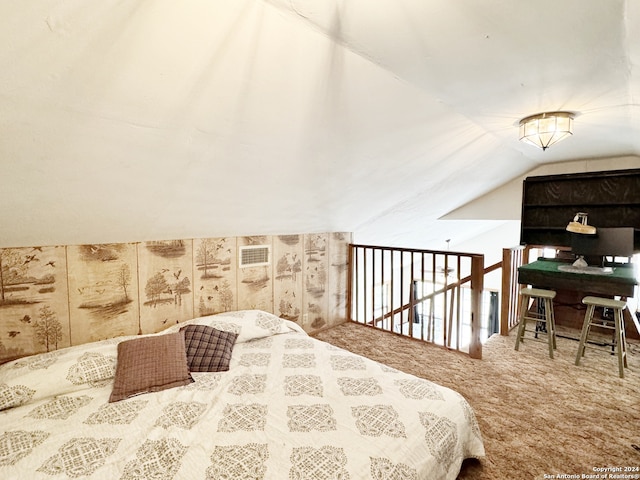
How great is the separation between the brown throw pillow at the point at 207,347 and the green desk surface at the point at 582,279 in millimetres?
3038

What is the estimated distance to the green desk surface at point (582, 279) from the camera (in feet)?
9.18

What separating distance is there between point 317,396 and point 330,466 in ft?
1.59

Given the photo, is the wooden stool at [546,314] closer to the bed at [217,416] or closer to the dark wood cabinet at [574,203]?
the dark wood cabinet at [574,203]

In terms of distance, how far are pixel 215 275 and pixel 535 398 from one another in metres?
2.77

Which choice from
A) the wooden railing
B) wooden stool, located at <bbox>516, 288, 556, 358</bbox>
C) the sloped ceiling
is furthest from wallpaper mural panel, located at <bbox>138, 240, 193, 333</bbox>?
wooden stool, located at <bbox>516, 288, 556, 358</bbox>

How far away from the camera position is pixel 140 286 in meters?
2.43

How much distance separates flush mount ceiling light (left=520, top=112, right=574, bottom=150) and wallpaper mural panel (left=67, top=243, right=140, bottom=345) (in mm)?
3218

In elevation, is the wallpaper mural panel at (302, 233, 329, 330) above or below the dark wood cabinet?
below

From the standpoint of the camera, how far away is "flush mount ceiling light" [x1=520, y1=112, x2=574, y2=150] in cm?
237

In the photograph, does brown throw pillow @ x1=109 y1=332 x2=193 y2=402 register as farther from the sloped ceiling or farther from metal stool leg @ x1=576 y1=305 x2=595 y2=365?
metal stool leg @ x1=576 y1=305 x2=595 y2=365

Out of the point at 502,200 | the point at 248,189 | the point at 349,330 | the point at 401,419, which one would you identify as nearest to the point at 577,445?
the point at 401,419

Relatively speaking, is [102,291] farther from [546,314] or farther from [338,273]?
[546,314]

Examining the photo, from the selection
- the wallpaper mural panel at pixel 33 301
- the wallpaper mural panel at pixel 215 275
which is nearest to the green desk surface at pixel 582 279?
the wallpaper mural panel at pixel 215 275

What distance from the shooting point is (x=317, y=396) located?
5.58 ft
